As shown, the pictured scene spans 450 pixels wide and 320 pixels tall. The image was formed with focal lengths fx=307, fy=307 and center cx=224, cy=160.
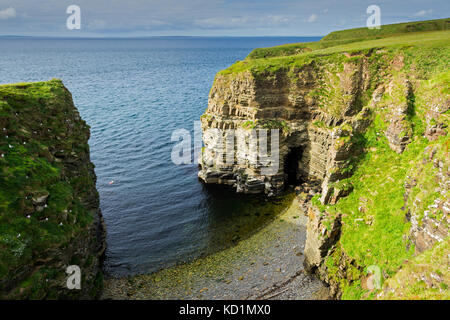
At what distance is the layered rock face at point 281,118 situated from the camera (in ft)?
156

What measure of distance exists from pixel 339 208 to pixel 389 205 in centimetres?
400

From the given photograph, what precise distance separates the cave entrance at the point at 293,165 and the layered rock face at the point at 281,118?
300 mm

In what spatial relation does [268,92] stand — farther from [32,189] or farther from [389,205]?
[32,189]

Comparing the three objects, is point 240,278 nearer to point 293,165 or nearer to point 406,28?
point 293,165

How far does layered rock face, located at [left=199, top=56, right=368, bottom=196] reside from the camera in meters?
47.5

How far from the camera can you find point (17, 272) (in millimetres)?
19328

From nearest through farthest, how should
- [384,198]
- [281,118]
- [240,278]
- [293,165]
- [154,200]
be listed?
[384,198] < [240,278] < [154,200] < [281,118] < [293,165]

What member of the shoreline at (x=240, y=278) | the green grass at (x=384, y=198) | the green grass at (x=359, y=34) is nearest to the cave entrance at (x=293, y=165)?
the shoreline at (x=240, y=278)

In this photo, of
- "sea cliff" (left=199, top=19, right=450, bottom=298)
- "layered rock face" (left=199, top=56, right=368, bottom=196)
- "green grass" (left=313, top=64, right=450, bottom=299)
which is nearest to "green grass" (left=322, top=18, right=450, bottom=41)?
"sea cliff" (left=199, top=19, right=450, bottom=298)

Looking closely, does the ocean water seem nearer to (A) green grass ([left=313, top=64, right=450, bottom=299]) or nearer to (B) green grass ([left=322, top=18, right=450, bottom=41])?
(A) green grass ([left=313, top=64, right=450, bottom=299])

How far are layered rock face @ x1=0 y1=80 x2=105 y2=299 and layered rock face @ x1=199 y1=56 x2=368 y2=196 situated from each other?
80.5ft

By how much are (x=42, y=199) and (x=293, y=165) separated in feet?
134

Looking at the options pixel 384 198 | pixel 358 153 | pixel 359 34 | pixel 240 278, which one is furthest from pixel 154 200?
pixel 359 34

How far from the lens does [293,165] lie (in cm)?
5428
